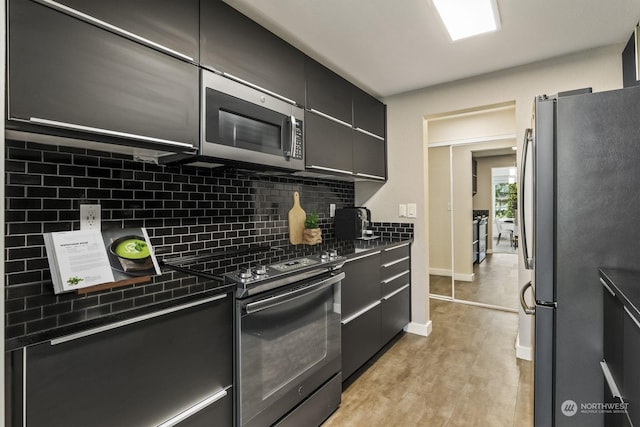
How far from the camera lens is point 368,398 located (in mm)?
2078

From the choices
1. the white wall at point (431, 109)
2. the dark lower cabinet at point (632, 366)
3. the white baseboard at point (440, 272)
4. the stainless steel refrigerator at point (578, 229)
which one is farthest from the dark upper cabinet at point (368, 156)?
the white baseboard at point (440, 272)

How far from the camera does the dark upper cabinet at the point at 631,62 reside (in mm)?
1997

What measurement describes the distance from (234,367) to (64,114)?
3.79 feet

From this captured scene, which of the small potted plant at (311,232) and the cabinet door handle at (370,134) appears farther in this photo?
the cabinet door handle at (370,134)

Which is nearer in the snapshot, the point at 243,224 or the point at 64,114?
the point at 64,114

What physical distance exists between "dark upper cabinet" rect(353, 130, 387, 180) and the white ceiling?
0.54 metres

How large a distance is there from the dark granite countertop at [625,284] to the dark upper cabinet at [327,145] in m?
1.65

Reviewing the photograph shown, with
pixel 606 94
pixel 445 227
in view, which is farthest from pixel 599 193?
pixel 445 227

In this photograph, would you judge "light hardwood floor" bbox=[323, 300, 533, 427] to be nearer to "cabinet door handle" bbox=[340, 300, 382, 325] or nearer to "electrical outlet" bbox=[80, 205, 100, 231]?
"cabinet door handle" bbox=[340, 300, 382, 325]

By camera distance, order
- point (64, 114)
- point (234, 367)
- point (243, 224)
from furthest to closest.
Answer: point (243, 224) → point (234, 367) → point (64, 114)

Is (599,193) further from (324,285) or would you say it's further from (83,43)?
(83,43)

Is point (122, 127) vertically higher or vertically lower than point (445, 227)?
higher

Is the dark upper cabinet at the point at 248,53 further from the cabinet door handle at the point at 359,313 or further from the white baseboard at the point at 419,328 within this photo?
the white baseboard at the point at 419,328

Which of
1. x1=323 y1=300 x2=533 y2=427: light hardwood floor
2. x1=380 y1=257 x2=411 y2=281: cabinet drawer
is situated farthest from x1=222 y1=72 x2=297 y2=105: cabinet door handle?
x1=323 y1=300 x2=533 y2=427: light hardwood floor
